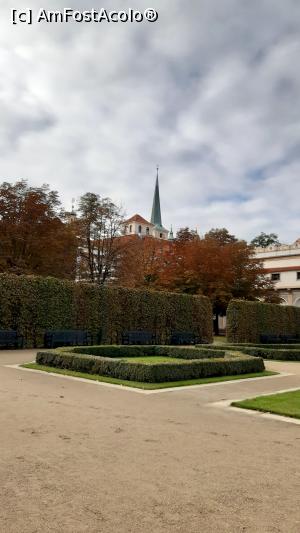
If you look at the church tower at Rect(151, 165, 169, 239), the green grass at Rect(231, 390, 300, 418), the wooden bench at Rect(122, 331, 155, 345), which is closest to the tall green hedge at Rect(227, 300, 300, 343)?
the wooden bench at Rect(122, 331, 155, 345)

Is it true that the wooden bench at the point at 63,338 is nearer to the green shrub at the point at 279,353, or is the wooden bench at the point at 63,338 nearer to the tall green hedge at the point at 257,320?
the green shrub at the point at 279,353

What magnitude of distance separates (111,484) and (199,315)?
26350 mm

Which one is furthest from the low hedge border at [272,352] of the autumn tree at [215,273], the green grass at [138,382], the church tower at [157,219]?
the church tower at [157,219]

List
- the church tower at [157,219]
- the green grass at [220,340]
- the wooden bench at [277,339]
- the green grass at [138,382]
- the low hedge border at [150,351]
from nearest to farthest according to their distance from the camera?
the green grass at [138,382]
the low hedge border at [150,351]
the wooden bench at [277,339]
the green grass at [220,340]
the church tower at [157,219]

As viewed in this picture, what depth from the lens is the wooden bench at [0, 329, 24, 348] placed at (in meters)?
19.7

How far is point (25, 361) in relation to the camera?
15.6 m

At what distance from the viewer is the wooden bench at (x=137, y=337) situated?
24509mm

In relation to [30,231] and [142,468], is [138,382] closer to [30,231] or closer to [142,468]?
[142,468]

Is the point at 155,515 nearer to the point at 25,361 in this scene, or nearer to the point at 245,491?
the point at 245,491

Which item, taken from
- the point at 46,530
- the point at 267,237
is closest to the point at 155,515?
the point at 46,530

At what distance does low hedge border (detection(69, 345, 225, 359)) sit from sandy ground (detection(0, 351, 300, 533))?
721cm

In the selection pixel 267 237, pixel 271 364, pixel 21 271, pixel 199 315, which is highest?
pixel 267 237

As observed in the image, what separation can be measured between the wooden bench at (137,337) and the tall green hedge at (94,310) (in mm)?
858

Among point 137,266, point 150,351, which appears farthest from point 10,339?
point 137,266
